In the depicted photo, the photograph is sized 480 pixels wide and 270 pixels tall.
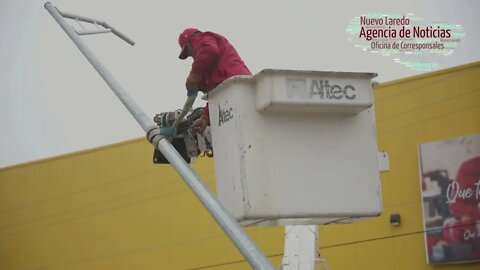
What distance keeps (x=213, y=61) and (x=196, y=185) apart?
0.98 m

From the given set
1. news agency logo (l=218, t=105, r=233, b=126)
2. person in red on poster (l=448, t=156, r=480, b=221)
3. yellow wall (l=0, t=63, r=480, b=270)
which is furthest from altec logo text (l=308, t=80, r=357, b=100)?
yellow wall (l=0, t=63, r=480, b=270)

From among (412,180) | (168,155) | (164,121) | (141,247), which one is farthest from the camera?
(141,247)

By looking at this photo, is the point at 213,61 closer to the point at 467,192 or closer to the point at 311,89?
the point at 311,89

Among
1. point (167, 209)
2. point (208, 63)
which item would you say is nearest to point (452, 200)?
point (167, 209)

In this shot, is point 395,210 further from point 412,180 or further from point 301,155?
point 301,155

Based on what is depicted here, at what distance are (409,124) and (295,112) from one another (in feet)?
25.4

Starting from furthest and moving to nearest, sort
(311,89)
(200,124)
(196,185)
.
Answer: (200,124), (311,89), (196,185)

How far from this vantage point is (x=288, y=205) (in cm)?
319

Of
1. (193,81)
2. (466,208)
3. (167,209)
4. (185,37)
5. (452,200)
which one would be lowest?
(466,208)

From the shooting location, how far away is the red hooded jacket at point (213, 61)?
3826 mm

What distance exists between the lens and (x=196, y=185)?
302 centimetres

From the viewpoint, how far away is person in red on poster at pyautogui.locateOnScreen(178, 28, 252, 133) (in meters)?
3.81

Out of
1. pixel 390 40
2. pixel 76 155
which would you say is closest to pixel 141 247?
pixel 76 155

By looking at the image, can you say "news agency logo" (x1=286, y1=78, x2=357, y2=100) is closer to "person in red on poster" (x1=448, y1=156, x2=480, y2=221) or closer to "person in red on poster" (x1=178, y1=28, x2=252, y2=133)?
"person in red on poster" (x1=178, y1=28, x2=252, y2=133)
